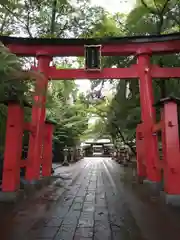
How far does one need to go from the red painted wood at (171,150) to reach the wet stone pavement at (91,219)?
16.8 inches

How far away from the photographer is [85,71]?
7.48 metres

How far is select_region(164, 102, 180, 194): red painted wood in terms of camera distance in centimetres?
459

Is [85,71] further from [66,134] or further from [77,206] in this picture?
[66,134]

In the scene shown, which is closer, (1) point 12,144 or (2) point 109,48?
(1) point 12,144

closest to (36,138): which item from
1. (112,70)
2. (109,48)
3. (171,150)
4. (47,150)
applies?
(47,150)

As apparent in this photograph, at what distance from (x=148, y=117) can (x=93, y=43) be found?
2.63 m

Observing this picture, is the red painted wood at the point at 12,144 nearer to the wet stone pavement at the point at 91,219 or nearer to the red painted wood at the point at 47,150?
the wet stone pavement at the point at 91,219

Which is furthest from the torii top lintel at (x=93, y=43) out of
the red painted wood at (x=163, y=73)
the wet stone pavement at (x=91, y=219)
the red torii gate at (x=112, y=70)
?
the wet stone pavement at (x=91, y=219)

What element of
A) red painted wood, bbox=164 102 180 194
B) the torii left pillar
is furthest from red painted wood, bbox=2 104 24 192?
red painted wood, bbox=164 102 180 194

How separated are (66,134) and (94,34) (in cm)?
702

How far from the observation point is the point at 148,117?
6.91m

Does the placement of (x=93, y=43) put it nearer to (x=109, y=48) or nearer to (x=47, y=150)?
(x=109, y=48)

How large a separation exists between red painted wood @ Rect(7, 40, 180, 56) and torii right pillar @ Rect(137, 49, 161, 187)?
0.22m

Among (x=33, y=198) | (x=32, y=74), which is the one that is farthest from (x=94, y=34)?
(x=32, y=74)
